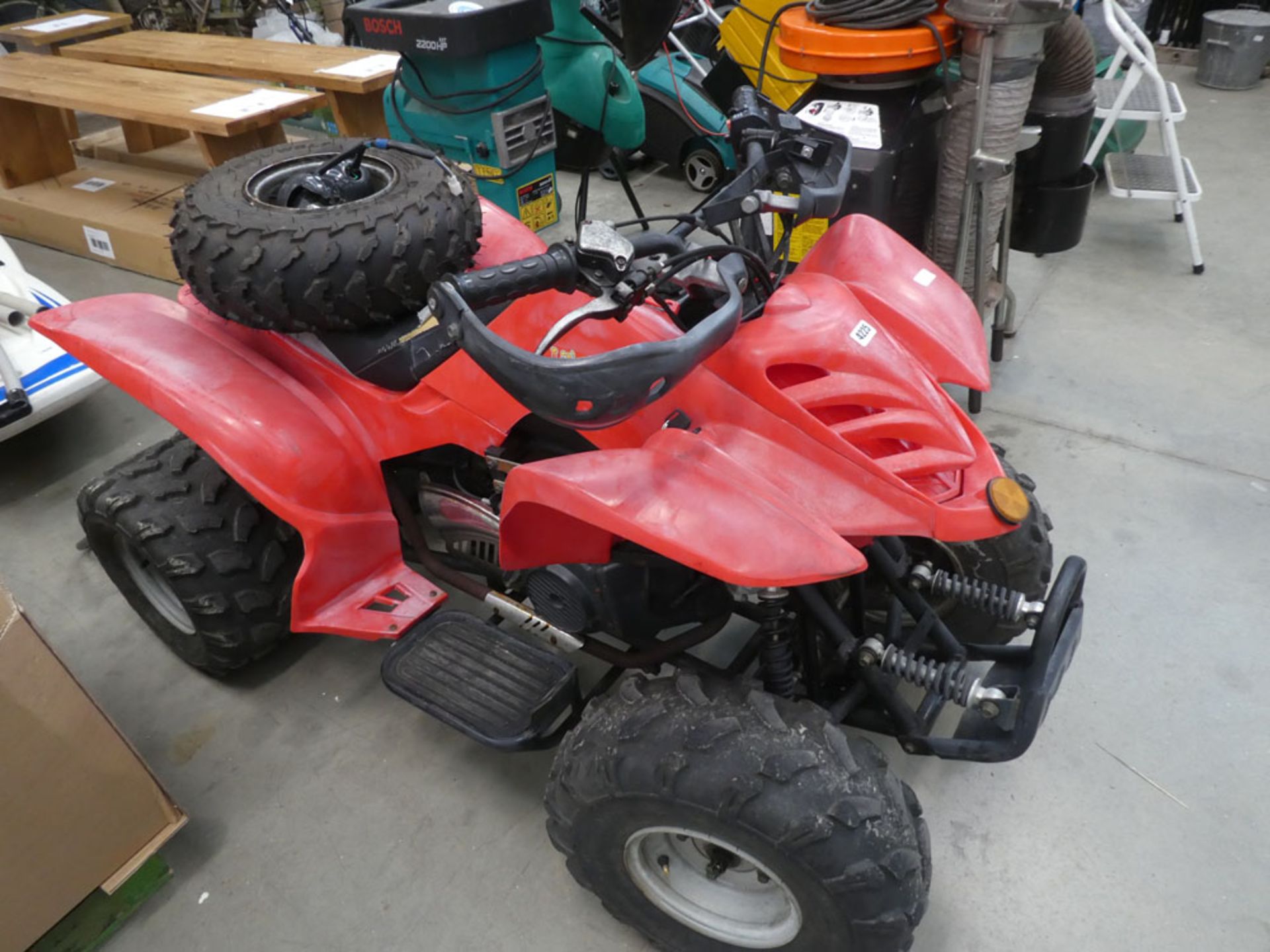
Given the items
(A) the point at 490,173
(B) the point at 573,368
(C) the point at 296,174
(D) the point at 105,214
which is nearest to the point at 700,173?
(A) the point at 490,173

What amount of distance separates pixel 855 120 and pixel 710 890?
224 cm

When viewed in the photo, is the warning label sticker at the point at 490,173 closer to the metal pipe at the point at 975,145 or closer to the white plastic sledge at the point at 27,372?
the white plastic sledge at the point at 27,372

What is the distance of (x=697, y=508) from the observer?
4.24 feet

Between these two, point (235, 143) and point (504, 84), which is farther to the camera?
point (235, 143)

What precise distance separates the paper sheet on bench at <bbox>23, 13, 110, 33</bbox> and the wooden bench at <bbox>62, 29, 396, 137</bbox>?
388mm

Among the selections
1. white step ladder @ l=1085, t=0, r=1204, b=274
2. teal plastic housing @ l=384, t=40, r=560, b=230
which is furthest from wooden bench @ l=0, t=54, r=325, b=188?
white step ladder @ l=1085, t=0, r=1204, b=274

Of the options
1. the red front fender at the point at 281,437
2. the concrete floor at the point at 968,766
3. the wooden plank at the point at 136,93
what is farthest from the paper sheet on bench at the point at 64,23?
the red front fender at the point at 281,437

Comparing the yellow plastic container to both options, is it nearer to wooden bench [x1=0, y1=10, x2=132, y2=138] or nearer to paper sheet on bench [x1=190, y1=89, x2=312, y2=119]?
paper sheet on bench [x1=190, y1=89, x2=312, y2=119]

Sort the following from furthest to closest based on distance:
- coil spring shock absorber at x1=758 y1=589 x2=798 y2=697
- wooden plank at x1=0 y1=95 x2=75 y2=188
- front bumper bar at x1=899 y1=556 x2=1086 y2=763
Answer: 1. wooden plank at x1=0 y1=95 x2=75 y2=188
2. coil spring shock absorber at x1=758 y1=589 x2=798 y2=697
3. front bumper bar at x1=899 y1=556 x2=1086 y2=763

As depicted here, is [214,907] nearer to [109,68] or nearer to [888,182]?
[888,182]

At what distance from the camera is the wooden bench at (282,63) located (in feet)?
13.4

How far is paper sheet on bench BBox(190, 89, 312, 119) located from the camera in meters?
3.72

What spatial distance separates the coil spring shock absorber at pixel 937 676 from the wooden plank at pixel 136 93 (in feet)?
11.0

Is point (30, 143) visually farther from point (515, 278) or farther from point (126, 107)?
point (515, 278)
